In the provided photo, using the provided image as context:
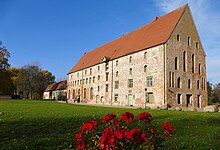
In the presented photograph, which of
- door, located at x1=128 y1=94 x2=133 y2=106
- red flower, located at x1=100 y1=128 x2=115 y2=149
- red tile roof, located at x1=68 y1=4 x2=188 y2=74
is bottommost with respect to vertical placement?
door, located at x1=128 y1=94 x2=133 y2=106

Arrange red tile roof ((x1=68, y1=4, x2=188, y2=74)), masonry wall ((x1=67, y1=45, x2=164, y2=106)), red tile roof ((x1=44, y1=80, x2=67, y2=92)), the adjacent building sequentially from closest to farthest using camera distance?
masonry wall ((x1=67, y1=45, x2=164, y2=106)), red tile roof ((x1=68, y1=4, x2=188, y2=74)), the adjacent building, red tile roof ((x1=44, y1=80, x2=67, y2=92))

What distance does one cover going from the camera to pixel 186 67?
1314 inches

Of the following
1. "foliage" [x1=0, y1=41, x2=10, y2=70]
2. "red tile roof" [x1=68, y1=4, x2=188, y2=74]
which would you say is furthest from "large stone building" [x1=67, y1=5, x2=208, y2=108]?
"foliage" [x1=0, y1=41, x2=10, y2=70]

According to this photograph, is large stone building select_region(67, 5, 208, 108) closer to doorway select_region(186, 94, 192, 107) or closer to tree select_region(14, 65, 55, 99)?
doorway select_region(186, 94, 192, 107)

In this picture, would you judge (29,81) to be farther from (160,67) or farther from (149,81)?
(160,67)

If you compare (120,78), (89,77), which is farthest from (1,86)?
(120,78)

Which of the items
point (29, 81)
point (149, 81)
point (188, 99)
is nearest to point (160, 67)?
point (149, 81)

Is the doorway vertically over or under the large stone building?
under

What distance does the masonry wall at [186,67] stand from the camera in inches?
1208

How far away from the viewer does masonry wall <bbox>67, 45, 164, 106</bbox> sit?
1216 inches

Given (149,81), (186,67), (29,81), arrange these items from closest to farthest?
(149,81), (186,67), (29,81)

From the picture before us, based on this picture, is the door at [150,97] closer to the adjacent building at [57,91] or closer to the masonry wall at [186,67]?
the masonry wall at [186,67]

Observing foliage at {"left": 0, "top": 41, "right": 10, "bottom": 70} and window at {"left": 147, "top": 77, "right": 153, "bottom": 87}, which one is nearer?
window at {"left": 147, "top": 77, "right": 153, "bottom": 87}

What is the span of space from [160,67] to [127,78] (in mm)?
8062
